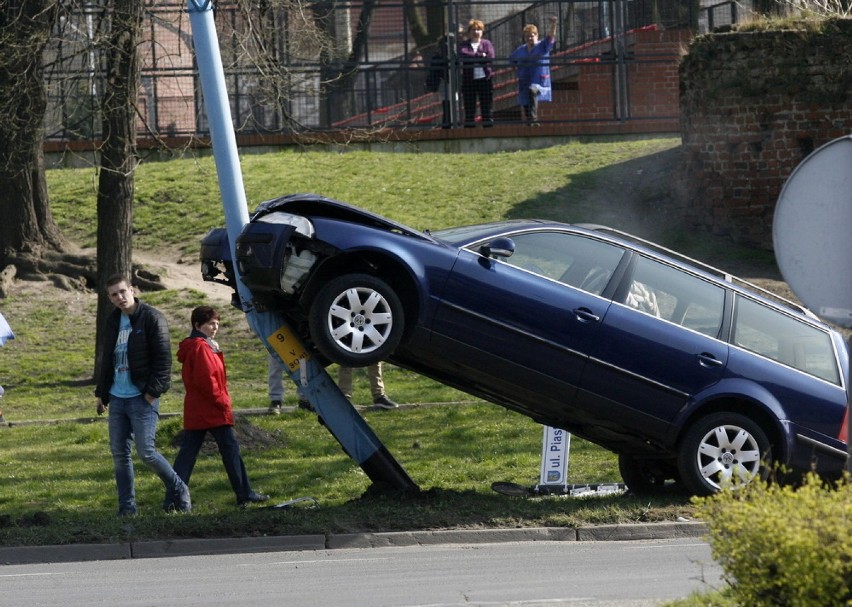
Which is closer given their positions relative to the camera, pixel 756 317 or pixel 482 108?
pixel 756 317

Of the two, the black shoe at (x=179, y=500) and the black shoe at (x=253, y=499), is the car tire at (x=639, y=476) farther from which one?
the black shoe at (x=179, y=500)

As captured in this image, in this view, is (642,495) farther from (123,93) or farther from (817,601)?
(123,93)

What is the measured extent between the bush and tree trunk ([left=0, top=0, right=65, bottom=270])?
12.3 metres

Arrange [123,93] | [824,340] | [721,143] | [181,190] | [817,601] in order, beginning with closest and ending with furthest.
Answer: [817,601]
[824,340]
[123,93]
[721,143]
[181,190]

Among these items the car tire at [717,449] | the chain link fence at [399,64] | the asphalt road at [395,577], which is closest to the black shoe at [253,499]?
the asphalt road at [395,577]

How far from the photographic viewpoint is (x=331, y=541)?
9734mm

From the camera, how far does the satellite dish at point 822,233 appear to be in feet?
19.5

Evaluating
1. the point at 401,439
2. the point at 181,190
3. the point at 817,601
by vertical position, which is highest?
the point at 181,190

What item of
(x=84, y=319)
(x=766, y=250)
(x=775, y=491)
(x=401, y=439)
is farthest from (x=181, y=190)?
(x=775, y=491)

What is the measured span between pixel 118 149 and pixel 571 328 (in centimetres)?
881

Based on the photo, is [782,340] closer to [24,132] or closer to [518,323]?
[518,323]

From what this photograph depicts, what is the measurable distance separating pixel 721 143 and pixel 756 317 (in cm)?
1131

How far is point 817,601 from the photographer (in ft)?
17.0

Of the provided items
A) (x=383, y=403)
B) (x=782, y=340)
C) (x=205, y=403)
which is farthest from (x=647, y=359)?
(x=383, y=403)
